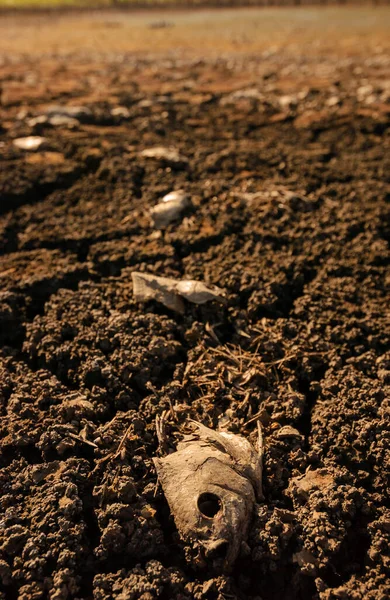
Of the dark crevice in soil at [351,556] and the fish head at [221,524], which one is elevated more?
the fish head at [221,524]

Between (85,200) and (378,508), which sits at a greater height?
(85,200)

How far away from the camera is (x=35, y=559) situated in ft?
5.18

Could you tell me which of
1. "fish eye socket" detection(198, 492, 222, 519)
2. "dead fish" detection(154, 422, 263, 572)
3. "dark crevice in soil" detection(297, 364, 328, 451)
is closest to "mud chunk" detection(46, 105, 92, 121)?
"dark crevice in soil" detection(297, 364, 328, 451)

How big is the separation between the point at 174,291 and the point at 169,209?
758 mm

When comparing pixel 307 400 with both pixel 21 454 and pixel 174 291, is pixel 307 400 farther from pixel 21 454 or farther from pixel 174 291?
pixel 21 454

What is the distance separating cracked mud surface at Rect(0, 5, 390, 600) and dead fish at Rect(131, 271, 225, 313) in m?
0.05

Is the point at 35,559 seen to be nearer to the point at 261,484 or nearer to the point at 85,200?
the point at 261,484

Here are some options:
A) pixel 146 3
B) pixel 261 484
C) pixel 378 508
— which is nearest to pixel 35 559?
pixel 261 484

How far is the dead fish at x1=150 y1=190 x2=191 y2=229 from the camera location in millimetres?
3055

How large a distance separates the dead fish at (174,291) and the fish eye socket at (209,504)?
965 millimetres

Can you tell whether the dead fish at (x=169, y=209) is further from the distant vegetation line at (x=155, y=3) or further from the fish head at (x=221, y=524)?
the distant vegetation line at (x=155, y=3)

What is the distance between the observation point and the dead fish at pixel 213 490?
5.24 ft

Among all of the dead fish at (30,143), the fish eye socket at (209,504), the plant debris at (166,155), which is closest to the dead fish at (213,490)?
the fish eye socket at (209,504)

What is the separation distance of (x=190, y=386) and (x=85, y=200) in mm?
1677
